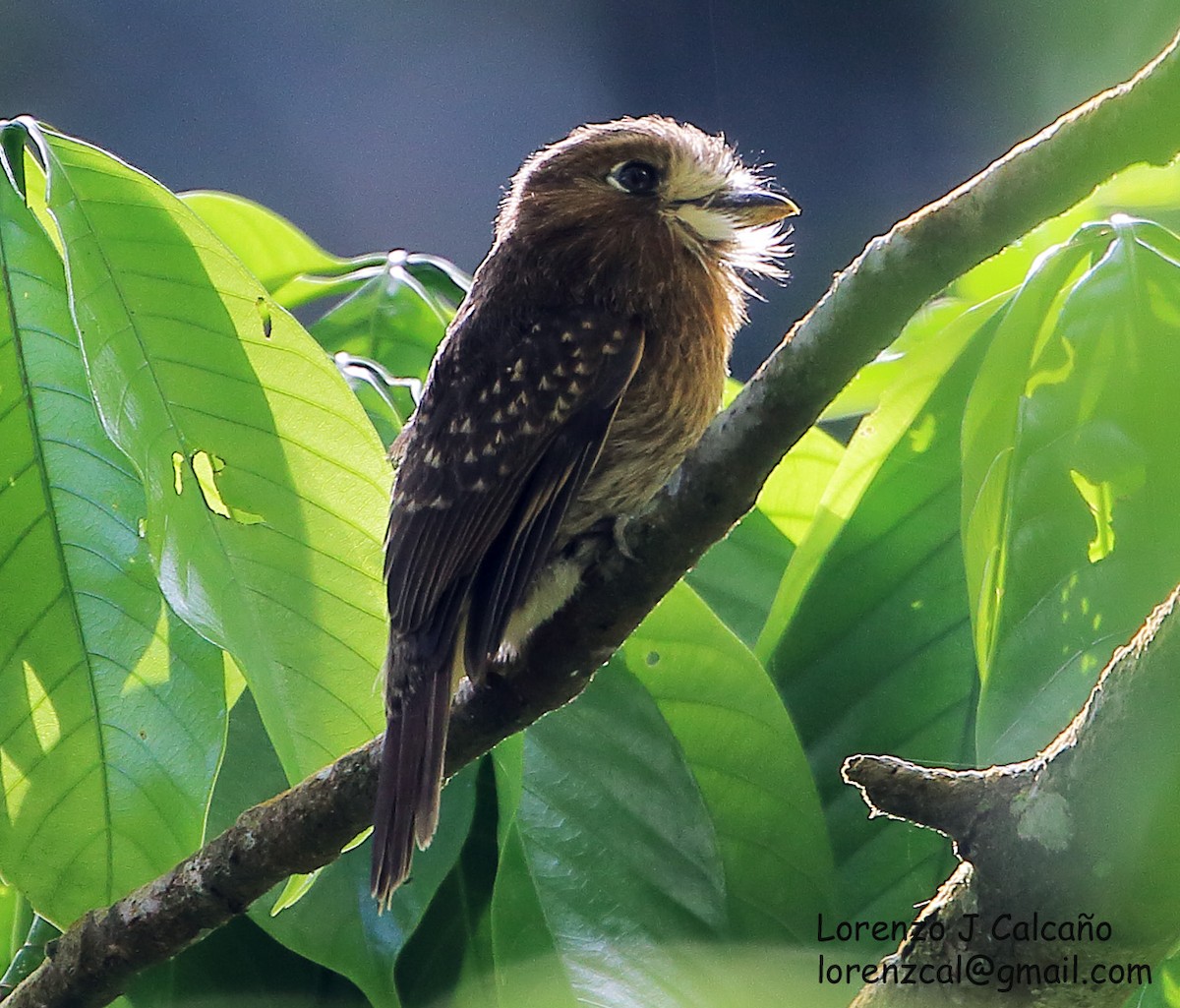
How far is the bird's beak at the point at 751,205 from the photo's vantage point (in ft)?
4.54

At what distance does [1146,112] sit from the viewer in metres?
0.66

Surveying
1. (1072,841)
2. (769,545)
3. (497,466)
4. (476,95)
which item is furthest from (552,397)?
(476,95)

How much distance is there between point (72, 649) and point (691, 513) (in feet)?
1.50

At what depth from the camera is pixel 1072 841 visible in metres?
0.72

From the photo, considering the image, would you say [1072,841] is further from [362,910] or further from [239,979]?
[239,979]

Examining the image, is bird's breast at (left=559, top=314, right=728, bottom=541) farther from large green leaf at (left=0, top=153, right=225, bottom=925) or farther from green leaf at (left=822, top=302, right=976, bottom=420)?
large green leaf at (left=0, top=153, right=225, bottom=925)

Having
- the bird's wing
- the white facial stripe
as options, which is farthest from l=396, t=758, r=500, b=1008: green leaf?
the white facial stripe

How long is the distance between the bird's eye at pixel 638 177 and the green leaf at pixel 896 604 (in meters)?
0.45

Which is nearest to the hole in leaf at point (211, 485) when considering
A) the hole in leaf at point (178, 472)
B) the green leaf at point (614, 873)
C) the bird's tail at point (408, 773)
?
the hole in leaf at point (178, 472)

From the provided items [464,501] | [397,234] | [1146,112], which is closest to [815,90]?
[397,234]

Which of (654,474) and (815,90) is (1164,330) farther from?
(815,90)

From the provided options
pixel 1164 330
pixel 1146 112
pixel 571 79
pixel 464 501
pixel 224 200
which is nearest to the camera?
pixel 1146 112

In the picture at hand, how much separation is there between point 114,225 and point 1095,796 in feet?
2.36

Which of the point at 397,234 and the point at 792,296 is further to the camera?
the point at 397,234
